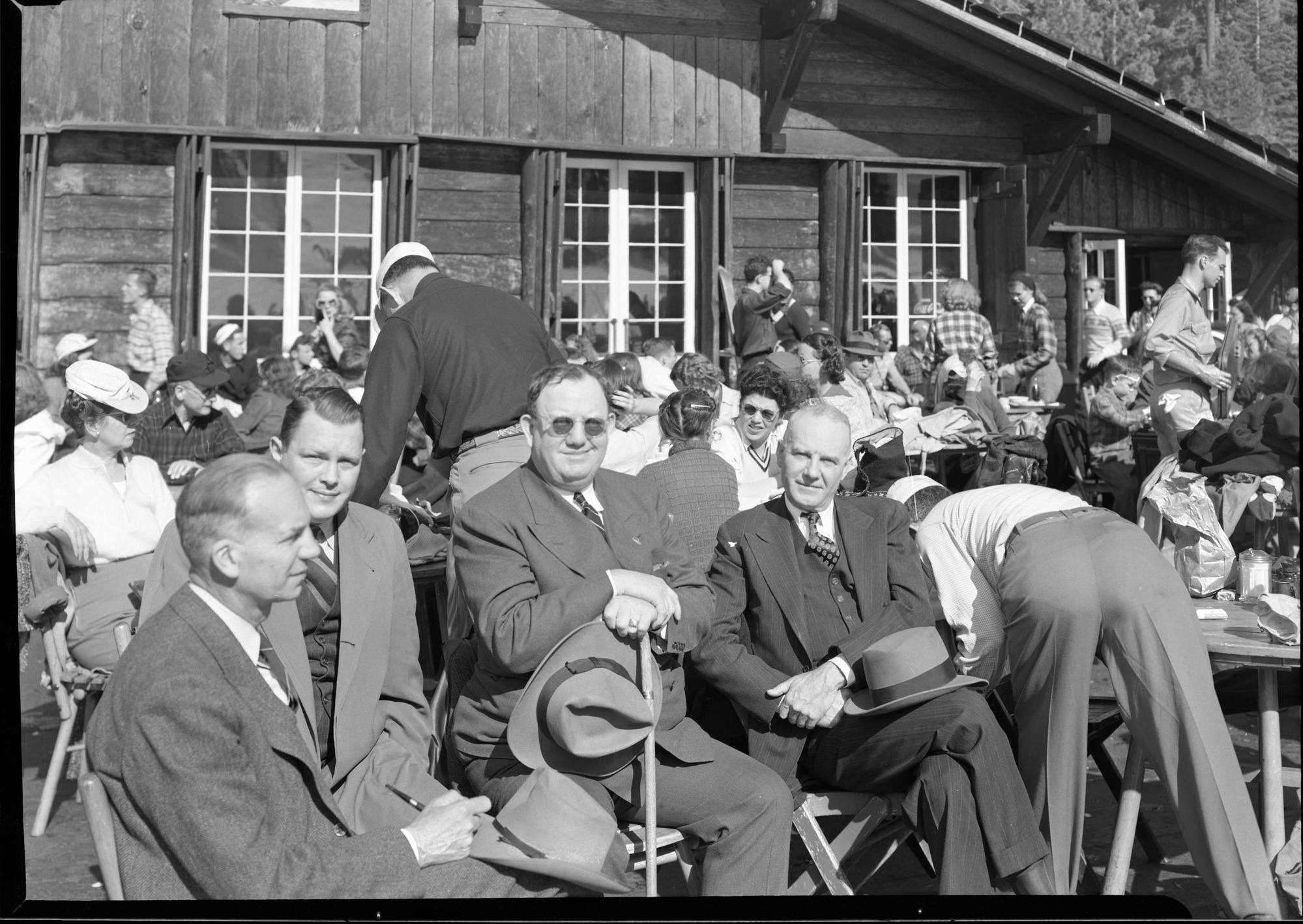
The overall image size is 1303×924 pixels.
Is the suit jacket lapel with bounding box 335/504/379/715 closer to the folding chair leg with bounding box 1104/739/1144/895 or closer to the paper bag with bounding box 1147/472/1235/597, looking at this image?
the folding chair leg with bounding box 1104/739/1144/895

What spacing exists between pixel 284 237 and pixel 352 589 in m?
7.40

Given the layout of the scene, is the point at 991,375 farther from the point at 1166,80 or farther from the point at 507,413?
the point at 507,413

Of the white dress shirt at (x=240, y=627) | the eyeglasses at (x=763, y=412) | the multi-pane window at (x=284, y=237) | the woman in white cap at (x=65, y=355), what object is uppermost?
the multi-pane window at (x=284, y=237)

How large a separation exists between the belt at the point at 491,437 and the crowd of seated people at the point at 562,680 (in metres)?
1.13

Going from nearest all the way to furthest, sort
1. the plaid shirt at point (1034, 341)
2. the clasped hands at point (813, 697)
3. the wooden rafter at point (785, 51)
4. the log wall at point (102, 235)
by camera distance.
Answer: the clasped hands at point (813, 697)
the wooden rafter at point (785, 51)
the log wall at point (102, 235)
the plaid shirt at point (1034, 341)

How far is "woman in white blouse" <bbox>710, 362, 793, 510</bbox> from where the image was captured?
5.65m

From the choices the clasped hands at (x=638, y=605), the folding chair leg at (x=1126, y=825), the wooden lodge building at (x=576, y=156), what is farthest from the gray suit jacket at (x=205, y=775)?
the wooden lodge building at (x=576, y=156)

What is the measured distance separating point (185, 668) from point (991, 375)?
788 cm

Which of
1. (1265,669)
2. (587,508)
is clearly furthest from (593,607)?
(1265,669)

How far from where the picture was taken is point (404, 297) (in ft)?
16.3

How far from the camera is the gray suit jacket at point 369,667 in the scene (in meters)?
3.04

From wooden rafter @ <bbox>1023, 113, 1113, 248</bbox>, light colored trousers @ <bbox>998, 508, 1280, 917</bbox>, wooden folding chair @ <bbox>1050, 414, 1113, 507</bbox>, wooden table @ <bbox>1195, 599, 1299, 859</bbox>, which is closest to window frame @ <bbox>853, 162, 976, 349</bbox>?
wooden rafter @ <bbox>1023, 113, 1113, 248</bbox>

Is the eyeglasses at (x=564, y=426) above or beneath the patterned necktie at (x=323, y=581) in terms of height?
above

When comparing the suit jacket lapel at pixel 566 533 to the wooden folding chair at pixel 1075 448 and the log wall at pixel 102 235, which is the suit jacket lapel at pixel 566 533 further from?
the log wall at pixel 102 235
